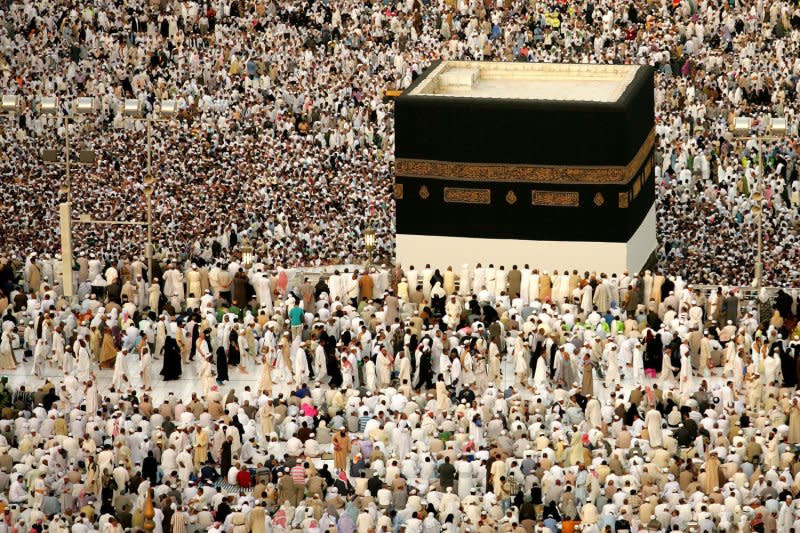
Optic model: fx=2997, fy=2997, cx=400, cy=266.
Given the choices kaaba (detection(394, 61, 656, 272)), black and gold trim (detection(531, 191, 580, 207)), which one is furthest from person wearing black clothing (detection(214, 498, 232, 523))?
black and gold trim (detection(531, 191, 580, 207))

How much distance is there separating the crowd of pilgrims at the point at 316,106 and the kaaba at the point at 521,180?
2.66m

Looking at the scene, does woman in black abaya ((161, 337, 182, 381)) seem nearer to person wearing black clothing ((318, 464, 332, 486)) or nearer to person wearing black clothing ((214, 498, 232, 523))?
person wearing black clothing ((318, 464, 332, 486))

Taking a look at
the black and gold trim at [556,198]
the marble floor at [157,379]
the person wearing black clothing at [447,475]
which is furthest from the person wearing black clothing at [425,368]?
the black and gold trim at [556,198]

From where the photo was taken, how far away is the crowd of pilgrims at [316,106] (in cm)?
5991

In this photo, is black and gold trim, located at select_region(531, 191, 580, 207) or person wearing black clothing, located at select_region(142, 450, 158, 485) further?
black and gold trim, located at select_region(531, 191, 580, 207)

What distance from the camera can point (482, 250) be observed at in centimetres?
5681

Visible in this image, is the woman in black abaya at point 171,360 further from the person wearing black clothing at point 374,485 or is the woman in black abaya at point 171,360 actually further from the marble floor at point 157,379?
the person wearing black clothing at point 374,485

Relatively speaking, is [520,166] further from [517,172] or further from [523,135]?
[523,135]

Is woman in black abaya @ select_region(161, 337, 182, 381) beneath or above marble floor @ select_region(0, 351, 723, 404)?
above

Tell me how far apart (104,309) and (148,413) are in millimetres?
4364

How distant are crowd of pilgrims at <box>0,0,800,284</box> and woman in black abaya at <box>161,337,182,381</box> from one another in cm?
672

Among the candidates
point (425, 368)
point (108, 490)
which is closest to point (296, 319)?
point (425, 368)

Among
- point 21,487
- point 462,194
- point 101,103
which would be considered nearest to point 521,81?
point 462,194

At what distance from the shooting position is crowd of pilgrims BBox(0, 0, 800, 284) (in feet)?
197
